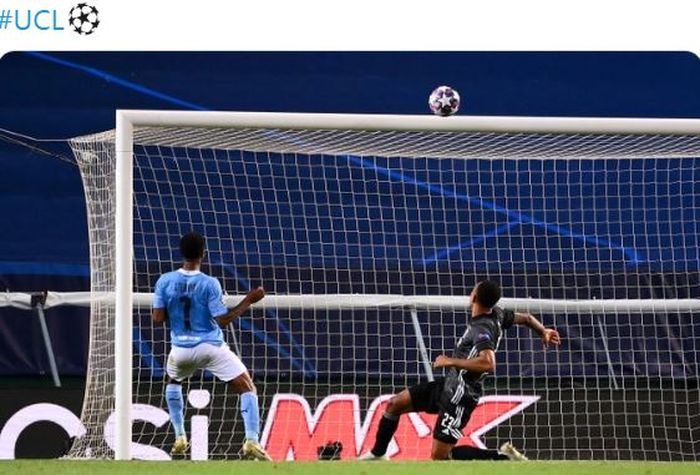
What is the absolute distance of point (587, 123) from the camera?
848 centimetres

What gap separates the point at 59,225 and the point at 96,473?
17.0 ft

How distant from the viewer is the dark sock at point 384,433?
8.64 metres

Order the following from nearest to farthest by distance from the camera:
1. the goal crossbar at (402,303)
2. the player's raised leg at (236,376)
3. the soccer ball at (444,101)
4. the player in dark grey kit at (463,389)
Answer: the soccer ball at (444,101) → the player in dark grey kit at (463,389) → the player's raised leg at (236,376) → the goal crossbar at (402,303)

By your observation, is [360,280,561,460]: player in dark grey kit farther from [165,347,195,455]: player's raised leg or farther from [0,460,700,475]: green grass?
[165,347,195,455]: player's raised leg

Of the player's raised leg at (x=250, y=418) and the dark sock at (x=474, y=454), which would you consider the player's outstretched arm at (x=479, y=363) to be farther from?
the player's raised leg at (x=250, y=418)

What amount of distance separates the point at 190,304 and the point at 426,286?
252 centimetres

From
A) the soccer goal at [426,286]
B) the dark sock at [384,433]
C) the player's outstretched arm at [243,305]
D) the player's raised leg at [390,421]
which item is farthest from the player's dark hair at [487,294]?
the soccer goal at [426,286]

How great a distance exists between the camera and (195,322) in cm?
922

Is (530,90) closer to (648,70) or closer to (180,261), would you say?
(648,70)

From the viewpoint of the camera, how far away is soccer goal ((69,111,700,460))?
35.6ft

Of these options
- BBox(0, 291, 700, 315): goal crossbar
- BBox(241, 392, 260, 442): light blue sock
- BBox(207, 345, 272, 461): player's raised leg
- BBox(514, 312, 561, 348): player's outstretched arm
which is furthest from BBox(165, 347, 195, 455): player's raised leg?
BBox(514, 312, 561, 348): player's outstretched arm

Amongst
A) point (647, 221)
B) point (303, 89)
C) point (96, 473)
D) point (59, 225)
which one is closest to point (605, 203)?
point (647, 221)
